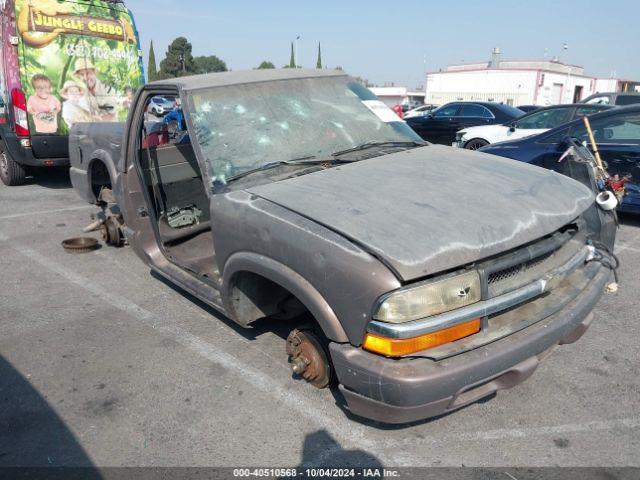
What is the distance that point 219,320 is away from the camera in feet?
12.5

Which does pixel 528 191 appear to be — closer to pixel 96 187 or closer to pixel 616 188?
pixel 616 188

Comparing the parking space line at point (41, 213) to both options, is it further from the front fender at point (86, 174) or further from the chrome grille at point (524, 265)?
the chrome grille at point (524, 265)

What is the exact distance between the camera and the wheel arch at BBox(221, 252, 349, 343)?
2230mm

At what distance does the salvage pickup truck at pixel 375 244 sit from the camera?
2.11 meters

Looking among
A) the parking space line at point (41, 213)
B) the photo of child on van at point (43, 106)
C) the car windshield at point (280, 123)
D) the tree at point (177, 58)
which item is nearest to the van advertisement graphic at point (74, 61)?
the photo of child on van at point (43, 106)

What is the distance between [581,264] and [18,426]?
3208 millimetres

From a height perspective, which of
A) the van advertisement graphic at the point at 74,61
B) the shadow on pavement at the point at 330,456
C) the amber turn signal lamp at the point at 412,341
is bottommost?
the shadow on pavement at the point at 330,456

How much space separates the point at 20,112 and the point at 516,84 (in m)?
45.6

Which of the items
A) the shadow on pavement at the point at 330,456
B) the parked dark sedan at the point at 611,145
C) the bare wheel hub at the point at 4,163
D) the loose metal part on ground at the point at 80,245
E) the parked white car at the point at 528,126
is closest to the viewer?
the shadow on pavement at the point at 330,456

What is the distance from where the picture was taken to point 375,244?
83.6 inches

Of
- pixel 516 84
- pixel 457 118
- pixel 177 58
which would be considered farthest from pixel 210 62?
pixel 457 118

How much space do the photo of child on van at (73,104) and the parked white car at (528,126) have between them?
7107 millimetres

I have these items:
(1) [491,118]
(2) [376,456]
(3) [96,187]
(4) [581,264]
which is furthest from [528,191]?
(1) [491,118]

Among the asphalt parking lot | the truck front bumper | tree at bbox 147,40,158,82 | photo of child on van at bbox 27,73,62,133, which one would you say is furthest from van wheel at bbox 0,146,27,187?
tree at bbox 147,40,158,82
